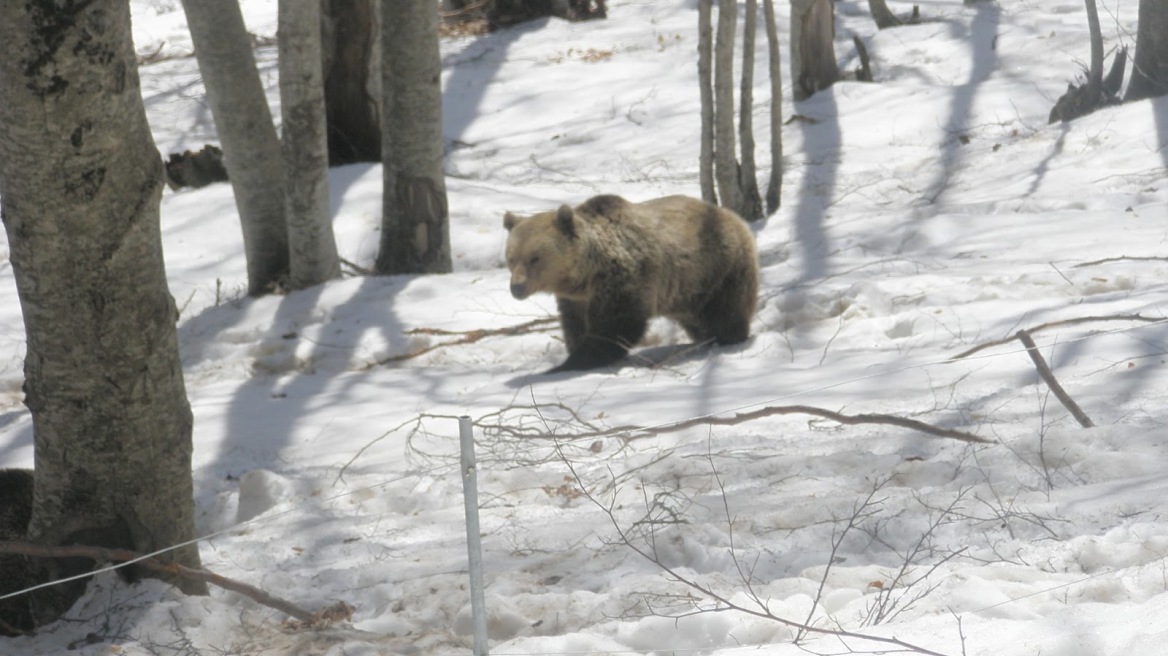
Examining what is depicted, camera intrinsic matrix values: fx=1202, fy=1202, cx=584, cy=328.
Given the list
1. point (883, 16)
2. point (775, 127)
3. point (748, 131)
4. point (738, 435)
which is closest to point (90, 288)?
point (738, 435)

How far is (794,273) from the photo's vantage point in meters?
8.80

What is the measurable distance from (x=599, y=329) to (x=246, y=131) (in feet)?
10.4

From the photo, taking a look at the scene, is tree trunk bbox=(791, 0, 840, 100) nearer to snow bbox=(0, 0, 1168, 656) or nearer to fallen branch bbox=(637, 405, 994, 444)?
snow bbox=(0, 0, 1168, 656)

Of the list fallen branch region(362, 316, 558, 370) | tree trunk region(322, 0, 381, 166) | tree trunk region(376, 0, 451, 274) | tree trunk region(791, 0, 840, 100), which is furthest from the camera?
tree trunk region(791, 0, 840, 100)

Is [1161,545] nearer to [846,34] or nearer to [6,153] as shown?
[6,153]

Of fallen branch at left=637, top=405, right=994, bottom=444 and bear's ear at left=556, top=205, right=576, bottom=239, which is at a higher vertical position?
bear's ear at left=556, top=205, right=576, bottom=239

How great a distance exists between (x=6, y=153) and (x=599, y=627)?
2.21 meters

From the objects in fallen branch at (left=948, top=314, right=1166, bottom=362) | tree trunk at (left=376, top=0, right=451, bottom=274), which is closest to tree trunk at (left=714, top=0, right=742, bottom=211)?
tree trunk at (left=376, top=0, right=451, bottom=274)

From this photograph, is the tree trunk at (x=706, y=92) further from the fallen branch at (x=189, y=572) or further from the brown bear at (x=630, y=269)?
the fallen branch at (x=189, y=572)

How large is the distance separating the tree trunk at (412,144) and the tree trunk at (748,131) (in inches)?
101

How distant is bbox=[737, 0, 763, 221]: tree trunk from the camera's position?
32.0 feet

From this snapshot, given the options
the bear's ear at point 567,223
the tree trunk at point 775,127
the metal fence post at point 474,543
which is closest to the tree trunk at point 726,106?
the tree trunk at point 775,127

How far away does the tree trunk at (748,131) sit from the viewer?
9742 mm

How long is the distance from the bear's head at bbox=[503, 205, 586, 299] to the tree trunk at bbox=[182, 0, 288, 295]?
236 centimetres
